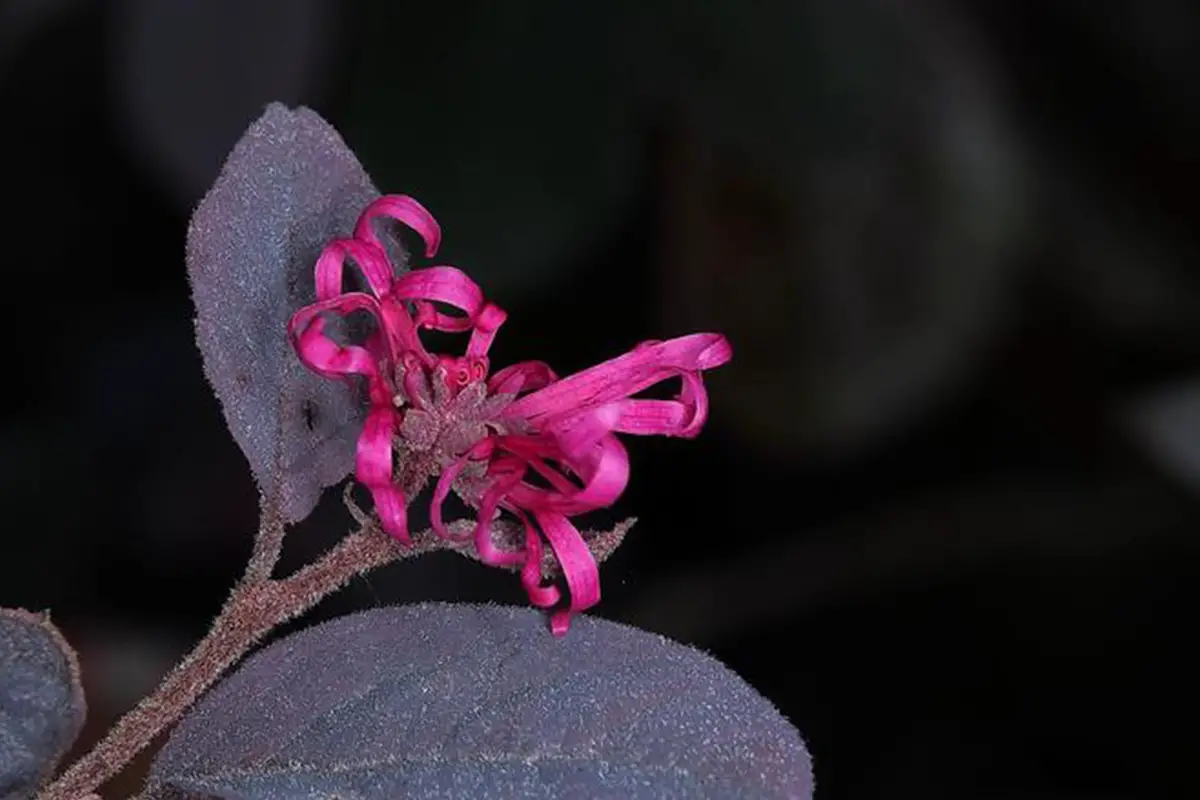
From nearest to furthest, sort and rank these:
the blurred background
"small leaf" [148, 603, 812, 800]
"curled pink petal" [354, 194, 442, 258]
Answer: "small leaf" [148, 603, 812, 800] → "curled pink petal" [354, 194, 442, 258] → the blurred background

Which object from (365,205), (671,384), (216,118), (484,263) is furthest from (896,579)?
(365,205)

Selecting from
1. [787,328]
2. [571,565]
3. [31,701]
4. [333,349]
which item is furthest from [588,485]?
[787,328]

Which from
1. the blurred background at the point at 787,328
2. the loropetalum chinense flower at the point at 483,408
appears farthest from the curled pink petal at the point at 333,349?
the blurred background at the point at 787,328

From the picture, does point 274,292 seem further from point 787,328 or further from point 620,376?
point 787,328

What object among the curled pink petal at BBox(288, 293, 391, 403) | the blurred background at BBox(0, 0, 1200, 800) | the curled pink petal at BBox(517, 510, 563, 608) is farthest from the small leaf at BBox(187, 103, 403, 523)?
the blurred background at BBox(0, 0, 1200, 800)

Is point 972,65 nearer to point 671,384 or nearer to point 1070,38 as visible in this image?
point 1070,38

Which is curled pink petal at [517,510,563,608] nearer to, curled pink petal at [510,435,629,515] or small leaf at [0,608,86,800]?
curled pink petal at [510,435,629,515]

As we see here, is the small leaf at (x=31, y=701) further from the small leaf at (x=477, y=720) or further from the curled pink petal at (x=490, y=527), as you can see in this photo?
the curled pink petal at (x=490, y=527)
